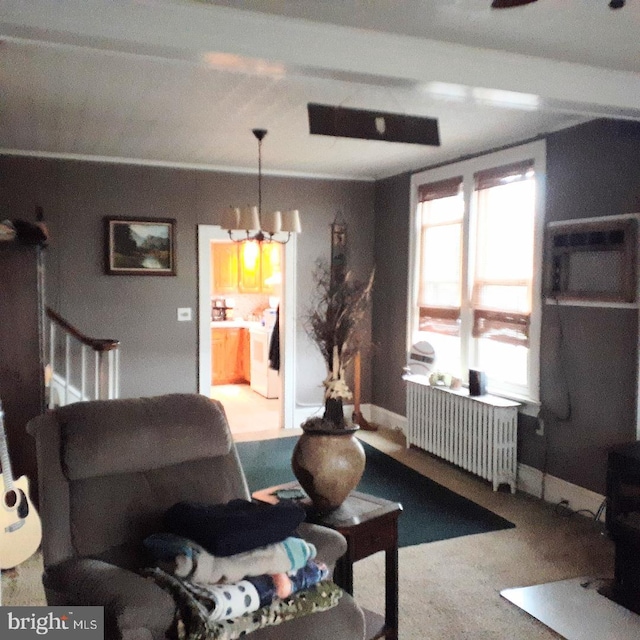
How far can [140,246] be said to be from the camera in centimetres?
578

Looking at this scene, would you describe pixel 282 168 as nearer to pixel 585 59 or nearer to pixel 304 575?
pixel 585 59

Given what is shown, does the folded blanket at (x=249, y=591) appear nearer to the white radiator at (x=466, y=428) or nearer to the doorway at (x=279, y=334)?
the white radiator at (x=466, y=428)

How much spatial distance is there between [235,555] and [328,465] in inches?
22.5

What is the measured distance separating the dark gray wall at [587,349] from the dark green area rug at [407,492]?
67 cm

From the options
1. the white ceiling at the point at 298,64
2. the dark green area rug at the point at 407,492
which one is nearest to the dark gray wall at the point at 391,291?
the dark green area rug at the point at 407,492

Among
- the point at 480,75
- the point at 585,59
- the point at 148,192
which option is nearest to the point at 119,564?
the point at 480,75

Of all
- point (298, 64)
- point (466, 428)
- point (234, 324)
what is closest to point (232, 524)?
point (298, 64)

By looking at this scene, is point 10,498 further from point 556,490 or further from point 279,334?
point 279,334

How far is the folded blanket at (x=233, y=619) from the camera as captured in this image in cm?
175

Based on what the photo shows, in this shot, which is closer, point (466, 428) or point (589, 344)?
point (589, 344)

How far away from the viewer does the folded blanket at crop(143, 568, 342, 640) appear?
5.75 ft

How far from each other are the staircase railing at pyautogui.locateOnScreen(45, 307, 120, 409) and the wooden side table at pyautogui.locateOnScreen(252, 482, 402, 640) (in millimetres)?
1966

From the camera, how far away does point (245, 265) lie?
8.85 metres

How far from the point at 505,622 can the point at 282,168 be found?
4391 millimetres
